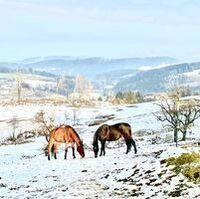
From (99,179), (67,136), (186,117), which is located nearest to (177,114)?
(186,117)

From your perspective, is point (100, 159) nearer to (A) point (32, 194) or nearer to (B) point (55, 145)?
(B) point (55, 145)

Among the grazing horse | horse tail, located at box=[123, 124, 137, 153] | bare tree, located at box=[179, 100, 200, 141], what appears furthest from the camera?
bare tree, located at box=[179, 100, 200, 141]

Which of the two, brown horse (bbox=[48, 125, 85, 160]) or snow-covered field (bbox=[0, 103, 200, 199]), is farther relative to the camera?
brown horse (bbox=[48, 125, 85, 160])

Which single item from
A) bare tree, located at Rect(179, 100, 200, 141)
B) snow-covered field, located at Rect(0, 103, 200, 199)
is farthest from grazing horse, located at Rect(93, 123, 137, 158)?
bare tree, located at Rect(179, 100, 200, 141)

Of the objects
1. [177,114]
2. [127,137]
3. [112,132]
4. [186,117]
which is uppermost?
[177,114]

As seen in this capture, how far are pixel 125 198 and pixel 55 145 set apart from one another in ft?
53.8

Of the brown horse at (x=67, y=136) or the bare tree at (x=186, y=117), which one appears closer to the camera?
the brown horse at (x=67, y=136)

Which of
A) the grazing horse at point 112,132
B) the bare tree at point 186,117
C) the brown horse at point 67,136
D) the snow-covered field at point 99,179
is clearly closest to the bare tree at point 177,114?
the bare tree at point 186,117

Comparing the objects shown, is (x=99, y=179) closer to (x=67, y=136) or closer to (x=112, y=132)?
(x=112, y=132)

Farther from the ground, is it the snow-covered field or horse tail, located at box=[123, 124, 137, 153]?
horse tail, located at box=[123, 124, 137, 153]

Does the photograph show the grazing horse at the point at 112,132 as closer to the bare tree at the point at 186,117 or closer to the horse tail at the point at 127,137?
the horse tail at the point at 127,137

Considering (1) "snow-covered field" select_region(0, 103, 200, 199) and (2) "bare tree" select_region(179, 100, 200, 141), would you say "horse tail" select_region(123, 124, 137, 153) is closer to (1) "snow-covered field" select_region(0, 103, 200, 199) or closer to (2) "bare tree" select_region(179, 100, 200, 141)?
(1) "snow-covered field" select_region(0, 103, 200, 199)

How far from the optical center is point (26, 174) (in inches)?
1089

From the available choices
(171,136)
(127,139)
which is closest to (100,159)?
(127,139)
